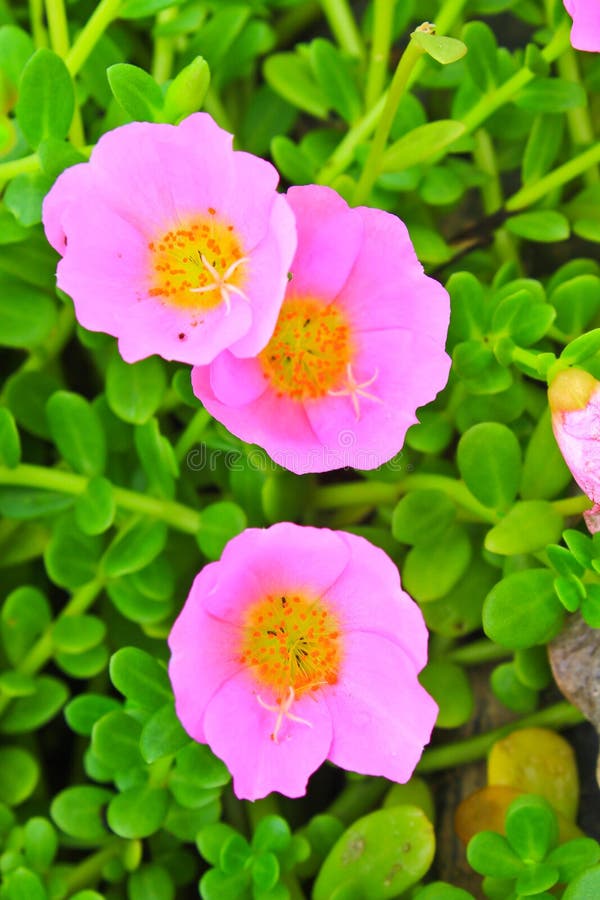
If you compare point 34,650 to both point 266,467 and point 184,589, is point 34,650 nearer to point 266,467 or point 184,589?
point 184,589

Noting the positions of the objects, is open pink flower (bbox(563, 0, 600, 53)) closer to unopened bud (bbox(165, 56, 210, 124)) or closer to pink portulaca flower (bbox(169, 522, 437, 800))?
unopened bud (bbox(165, 56, 210, 124))

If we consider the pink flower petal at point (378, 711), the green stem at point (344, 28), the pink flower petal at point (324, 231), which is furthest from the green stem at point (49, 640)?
the green stem at point (344, 28)

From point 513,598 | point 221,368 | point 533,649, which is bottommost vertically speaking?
point 533,649

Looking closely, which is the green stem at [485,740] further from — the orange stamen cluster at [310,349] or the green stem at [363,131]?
the green stem at [363,131]

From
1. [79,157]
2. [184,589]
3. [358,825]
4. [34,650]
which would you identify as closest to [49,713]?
[34,650]

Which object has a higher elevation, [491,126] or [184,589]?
[491,126]

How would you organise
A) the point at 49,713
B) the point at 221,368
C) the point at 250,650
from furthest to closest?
the point at 49,713 < the point at 250,650 < the point at 221,368

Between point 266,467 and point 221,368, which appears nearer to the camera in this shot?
point 221,368

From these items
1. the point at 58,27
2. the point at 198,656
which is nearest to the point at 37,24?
the point at 58,27
